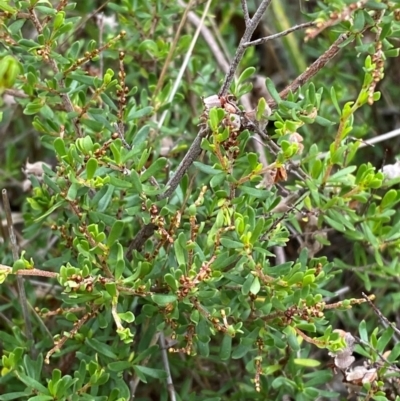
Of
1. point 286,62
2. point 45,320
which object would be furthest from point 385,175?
point 286,62

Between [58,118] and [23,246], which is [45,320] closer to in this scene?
[23,246]

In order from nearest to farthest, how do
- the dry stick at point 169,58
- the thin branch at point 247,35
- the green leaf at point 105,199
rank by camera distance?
the thin branch at point 247,35, the green leaf at point 105,199, the dry stick at point 169,58

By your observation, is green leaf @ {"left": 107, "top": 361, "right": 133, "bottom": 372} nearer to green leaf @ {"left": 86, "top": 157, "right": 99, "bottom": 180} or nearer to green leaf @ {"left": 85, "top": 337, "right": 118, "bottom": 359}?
green leaf @ {"left": 85, "top": 337, "right": 118, "bottom": 359}

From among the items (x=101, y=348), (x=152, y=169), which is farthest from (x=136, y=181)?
(x=101, y=348)

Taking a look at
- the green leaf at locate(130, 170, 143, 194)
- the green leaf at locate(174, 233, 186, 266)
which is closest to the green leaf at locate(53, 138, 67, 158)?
the green leaf at locate(130, 170, 143, 194)

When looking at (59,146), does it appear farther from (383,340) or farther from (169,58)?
(383,340)

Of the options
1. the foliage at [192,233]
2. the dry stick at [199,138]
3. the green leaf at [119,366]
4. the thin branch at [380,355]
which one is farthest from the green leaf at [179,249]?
the thin branch at [380,355]

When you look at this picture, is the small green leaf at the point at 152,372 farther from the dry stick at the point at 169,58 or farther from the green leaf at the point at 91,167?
the dry stick at the point at 169,58

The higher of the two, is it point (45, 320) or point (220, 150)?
point (220, 150)
